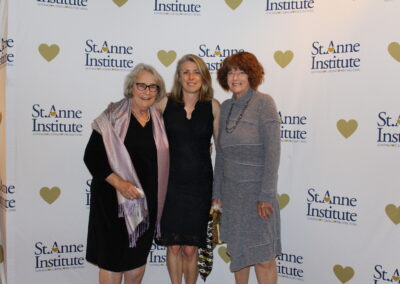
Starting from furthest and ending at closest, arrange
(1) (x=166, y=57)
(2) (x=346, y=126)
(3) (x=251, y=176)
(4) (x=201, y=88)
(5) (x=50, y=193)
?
(1) (x=166, y=57)
(5) (x=50, y=193)
(2) (x=346, y=126)
(4) (x=201, y=88)
(3) (x=251, y=176)

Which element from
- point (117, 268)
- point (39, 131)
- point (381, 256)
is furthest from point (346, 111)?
point (39, 131)

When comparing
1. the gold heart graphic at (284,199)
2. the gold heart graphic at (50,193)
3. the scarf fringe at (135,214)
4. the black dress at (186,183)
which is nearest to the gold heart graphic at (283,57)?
the black dress at (186,183)

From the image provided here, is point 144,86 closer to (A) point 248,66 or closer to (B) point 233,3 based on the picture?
(A) point 248,66

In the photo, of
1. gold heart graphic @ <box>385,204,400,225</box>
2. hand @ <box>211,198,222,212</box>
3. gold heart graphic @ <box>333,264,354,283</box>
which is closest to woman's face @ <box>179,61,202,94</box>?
hand @ <box>211,198,222,212</box>

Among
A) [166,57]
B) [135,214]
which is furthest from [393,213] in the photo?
[166,57]

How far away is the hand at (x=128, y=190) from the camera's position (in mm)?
2164

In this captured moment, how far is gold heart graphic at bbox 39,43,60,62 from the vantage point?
281 centimetres

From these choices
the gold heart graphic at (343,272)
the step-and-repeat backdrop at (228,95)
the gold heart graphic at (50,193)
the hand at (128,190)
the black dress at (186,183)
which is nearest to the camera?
the hand at (128,190)

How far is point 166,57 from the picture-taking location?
3.02 m

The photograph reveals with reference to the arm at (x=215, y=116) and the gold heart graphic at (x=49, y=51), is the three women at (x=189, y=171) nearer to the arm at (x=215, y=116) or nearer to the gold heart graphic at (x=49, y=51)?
the arm at (x=215, y=116)

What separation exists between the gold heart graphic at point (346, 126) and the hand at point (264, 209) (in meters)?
0.93

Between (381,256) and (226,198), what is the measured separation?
1242 mm

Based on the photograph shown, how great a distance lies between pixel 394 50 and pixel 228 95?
4.07 feet

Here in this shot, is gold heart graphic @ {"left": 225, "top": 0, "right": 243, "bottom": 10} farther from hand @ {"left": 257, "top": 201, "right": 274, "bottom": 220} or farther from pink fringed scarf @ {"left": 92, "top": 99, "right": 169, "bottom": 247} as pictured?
hand @ {"left": 257, "top": 201, "right": 274, "bottom": 220}
